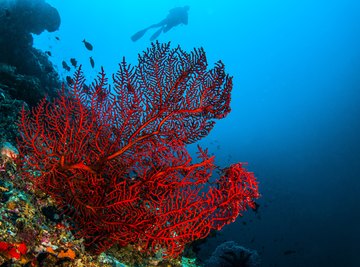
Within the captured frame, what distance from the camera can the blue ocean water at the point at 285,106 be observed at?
3016 cm

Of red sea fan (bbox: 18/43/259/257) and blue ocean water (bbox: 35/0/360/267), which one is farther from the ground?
blue ocean water (bbox: 35/0/360/267)

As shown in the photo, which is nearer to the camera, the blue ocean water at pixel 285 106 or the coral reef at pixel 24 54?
the coral reef at pixel 24 54

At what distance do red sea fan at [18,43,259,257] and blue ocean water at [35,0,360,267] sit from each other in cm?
1023

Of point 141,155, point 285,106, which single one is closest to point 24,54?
point 141,155

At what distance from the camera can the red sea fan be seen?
3.15m

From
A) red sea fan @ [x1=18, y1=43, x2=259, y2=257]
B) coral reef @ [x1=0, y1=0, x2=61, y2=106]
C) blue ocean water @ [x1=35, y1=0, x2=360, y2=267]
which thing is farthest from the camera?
blue ocean water @ [x1=35, y1=0, x2=360, y2=267]

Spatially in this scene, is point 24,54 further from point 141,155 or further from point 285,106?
point 285,106

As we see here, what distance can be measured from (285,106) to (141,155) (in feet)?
339

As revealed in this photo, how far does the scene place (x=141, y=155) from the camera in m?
3.50

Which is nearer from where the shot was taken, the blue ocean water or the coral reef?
the coral reef

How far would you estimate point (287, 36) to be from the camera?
4604 inches

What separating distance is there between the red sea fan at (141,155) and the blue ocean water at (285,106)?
33.5 ft

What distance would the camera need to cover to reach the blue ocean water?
98.9ft

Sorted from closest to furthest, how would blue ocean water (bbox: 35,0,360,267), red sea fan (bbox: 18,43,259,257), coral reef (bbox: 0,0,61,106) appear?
red sea fan (bbox: 18,43,259,257), coral reef (bbox: 0,0,61,106), blue ocean water (bbox: 35,0,360,267)
